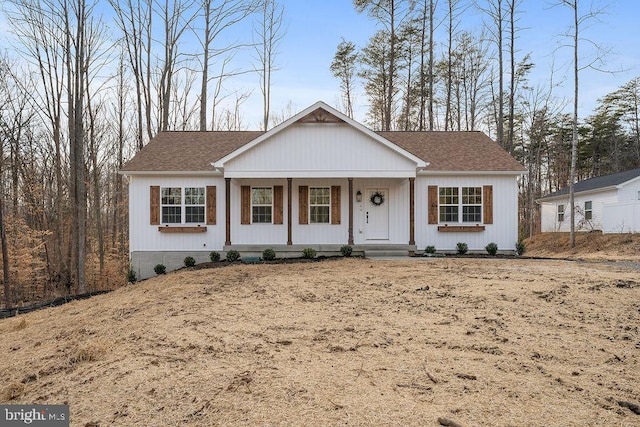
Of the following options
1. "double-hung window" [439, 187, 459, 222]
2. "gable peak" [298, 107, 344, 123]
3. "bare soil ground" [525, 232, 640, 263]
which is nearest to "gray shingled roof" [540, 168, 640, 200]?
"bare soil ground" [525, 232, 640, 263]

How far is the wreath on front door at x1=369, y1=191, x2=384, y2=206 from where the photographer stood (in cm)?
1415

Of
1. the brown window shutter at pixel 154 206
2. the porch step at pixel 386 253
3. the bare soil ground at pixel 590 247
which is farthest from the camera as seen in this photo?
the bare soil ground at pixel 590 247

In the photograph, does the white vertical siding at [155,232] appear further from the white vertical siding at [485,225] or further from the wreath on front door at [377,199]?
the white vertical siding at [485,225]

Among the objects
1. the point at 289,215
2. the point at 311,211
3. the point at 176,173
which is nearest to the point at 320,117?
the point at 311,211

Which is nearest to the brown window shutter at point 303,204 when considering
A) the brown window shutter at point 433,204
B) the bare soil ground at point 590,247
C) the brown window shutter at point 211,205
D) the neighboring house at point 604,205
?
the brown window shutter at point 211,205

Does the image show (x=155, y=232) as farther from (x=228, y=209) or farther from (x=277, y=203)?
(x=277, y=203)

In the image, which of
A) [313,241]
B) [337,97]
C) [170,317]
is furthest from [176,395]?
[337,97]

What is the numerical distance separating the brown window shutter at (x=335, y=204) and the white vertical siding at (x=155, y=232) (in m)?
3.73

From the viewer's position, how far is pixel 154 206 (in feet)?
45.1

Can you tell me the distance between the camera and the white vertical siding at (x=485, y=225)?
14008 mm

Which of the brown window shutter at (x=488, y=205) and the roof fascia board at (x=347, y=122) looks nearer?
the roof fascia board at (x=347, y=122)

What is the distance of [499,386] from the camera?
370cm

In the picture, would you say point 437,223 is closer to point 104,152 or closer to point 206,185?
point 206,185

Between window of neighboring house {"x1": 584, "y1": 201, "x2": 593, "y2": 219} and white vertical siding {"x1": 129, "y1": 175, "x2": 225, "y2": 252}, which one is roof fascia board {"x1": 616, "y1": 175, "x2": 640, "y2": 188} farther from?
white vertical siding {"x1": 129, "y1": 175, "x2": 225, "y2": 252}
